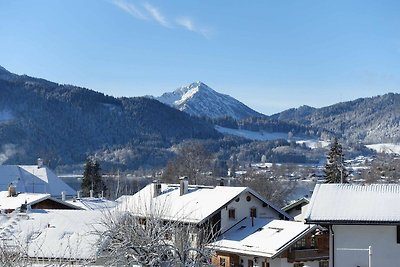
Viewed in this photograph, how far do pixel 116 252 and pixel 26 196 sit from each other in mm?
35552

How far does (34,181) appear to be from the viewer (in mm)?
74062

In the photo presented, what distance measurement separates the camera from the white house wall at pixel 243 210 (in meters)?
41.8

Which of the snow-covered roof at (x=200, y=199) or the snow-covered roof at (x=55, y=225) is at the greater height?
the snow-covered roof at (x=200, y=199)

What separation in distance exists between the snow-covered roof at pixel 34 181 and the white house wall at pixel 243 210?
32.0 metres

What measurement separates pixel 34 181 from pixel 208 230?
4012 centimetres

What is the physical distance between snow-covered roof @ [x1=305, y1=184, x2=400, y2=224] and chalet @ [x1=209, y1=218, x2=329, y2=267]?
1154cm

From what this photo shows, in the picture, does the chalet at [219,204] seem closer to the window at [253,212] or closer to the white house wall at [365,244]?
the window at [253,212]

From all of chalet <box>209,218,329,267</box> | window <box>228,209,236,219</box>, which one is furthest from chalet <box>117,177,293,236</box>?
chalet <box>209,218,329,267</box>

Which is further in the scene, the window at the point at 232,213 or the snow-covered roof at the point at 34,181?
the snow-covered roof at the point at 34,181

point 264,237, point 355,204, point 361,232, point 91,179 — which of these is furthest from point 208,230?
point 91,179

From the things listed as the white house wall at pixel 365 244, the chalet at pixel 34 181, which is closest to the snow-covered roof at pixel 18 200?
the chalet at pixel 34 181

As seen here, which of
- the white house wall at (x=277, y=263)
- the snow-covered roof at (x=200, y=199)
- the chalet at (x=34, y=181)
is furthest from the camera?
the chalet at (x=34, y=181)

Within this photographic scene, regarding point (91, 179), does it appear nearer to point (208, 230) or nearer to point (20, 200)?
point (20, 200)

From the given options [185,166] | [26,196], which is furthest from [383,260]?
[185,166]
